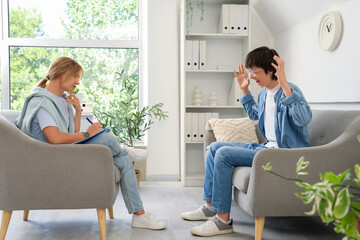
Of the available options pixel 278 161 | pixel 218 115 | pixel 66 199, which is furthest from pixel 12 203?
pixel 218 115

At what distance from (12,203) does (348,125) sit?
187 centimetres

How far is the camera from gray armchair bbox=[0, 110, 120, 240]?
2.03 metres

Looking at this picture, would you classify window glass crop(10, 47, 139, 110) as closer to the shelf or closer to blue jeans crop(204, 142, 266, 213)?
the shelf

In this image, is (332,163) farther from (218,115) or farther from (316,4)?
(218,115)

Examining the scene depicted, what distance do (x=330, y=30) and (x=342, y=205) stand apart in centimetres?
245

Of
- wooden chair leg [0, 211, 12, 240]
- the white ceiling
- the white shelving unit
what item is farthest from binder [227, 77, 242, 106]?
wooden chair leg [0, 211, 12, 240]

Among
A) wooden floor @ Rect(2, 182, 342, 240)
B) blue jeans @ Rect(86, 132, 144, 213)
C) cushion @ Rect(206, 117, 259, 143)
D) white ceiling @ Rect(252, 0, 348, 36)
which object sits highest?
white ceiling @ Rect(252, 0, 348, 36)

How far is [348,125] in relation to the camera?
7.07ft

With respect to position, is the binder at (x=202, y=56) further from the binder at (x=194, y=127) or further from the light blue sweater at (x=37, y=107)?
the light blue sweater at (x=37, y=107)

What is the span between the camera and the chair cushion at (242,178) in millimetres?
2115

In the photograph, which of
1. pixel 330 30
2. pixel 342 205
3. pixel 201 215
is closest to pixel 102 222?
pixel 201 215

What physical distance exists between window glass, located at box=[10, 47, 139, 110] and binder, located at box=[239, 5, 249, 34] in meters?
1.32

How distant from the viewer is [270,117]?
7.91 ft

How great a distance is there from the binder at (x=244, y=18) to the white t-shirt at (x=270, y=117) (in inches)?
61.6
